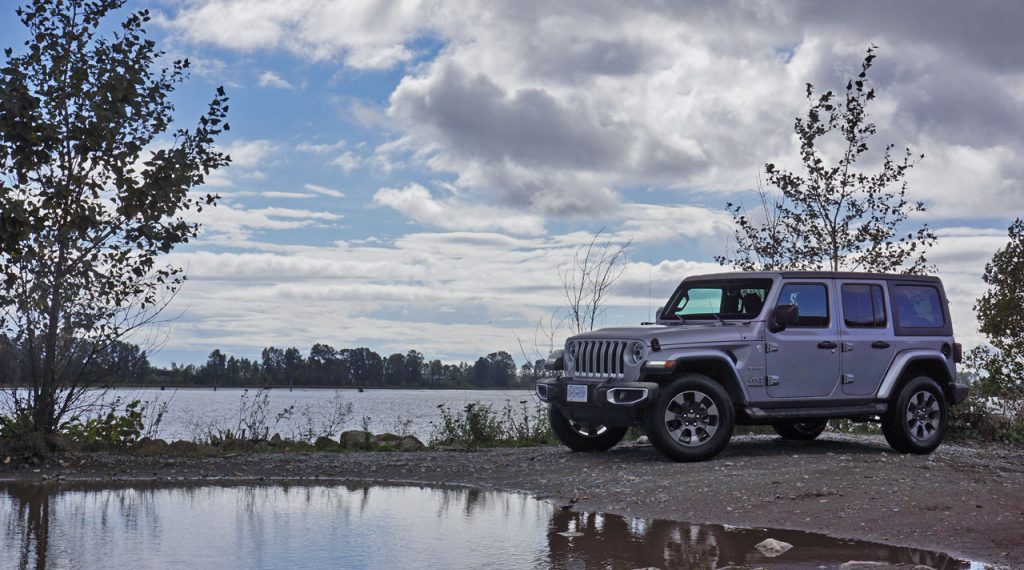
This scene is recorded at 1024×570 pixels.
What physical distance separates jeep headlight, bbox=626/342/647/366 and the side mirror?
170 cm

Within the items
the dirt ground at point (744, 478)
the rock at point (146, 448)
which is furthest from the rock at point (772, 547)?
the rock at point (146, 448)

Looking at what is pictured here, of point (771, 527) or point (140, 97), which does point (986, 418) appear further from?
point (140, 97)

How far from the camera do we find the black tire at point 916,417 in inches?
500

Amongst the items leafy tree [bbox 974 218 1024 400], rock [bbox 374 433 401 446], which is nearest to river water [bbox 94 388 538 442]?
rock [bbox 374 433 401 446]

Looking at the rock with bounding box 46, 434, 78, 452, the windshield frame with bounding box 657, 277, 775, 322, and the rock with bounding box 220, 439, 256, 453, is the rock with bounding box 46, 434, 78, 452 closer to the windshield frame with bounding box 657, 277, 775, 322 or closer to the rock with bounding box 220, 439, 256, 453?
the rock with bounding box 220, 439, 256, 453

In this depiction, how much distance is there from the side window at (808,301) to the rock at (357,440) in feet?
22.0

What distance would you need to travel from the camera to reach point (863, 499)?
9.00 m

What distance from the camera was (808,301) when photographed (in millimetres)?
12383

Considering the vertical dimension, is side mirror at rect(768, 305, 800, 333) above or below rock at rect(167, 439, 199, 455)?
above

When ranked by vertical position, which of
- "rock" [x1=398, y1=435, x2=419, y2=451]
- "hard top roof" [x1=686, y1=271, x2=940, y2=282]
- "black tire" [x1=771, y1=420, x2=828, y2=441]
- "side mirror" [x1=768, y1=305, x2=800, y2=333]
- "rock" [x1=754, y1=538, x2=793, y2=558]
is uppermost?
"hard top roof" [x1=686, y1=271, x2=940, y2=282]

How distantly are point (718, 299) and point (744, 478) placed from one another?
10.7 feet

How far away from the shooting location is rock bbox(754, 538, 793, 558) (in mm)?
6982

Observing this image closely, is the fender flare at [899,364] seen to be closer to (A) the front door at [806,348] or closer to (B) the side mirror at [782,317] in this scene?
(A) the front door at [806,348]

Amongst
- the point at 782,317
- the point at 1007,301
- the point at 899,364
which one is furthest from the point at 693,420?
the point at 1007,301
